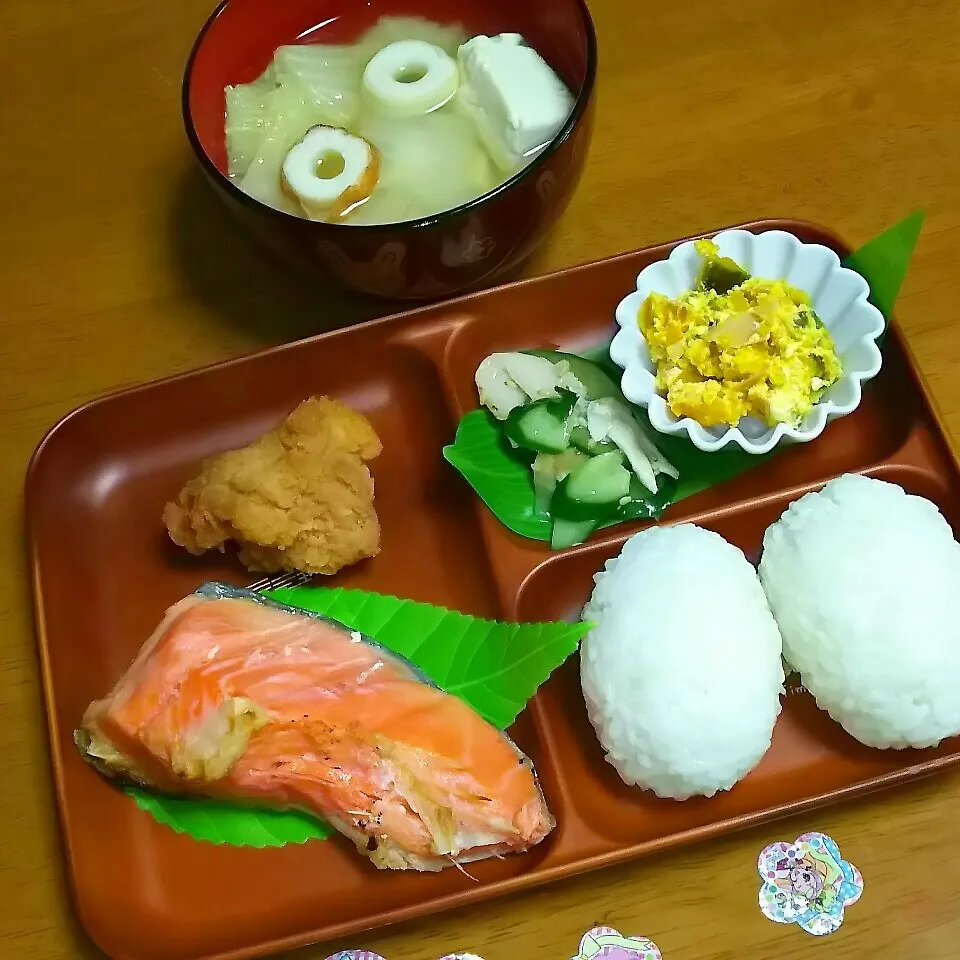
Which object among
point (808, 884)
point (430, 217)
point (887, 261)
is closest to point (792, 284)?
point (887, 261)

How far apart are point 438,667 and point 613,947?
377 millimetres

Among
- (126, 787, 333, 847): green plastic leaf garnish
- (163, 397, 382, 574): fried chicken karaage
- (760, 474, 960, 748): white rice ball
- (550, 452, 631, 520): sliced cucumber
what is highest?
(163, 397, 382, 574): fried chicken karaage

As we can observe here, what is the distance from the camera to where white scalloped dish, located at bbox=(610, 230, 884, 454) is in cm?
122

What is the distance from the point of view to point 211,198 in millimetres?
1536

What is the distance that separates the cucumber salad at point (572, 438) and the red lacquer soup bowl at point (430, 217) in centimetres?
15

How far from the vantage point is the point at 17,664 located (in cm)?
128

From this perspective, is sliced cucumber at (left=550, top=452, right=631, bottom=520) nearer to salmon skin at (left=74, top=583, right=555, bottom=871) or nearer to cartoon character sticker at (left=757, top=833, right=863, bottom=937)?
salmon skin at (left=74, top=583, right=555, bottom=871)

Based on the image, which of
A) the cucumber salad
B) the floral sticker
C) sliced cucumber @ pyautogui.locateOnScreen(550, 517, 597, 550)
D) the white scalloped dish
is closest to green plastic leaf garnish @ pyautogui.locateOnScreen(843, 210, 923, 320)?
the white scalloped dish

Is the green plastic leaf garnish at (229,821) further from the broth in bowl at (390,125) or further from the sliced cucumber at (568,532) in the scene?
the broth in bowl at (390,125)

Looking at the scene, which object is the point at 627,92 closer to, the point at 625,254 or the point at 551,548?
the point at 625,254

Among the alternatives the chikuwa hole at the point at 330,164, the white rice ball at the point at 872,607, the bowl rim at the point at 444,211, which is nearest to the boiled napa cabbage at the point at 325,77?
the chikuwa hole at the point at 330,164

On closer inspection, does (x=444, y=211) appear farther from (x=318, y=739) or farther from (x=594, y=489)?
(x=318, y=739)

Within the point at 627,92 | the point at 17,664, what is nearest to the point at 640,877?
the point at 17,664

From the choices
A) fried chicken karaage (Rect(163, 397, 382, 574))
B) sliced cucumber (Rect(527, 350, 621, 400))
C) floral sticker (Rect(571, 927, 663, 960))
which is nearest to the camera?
floral sticker (Rect(571, 927, 663, 960))
